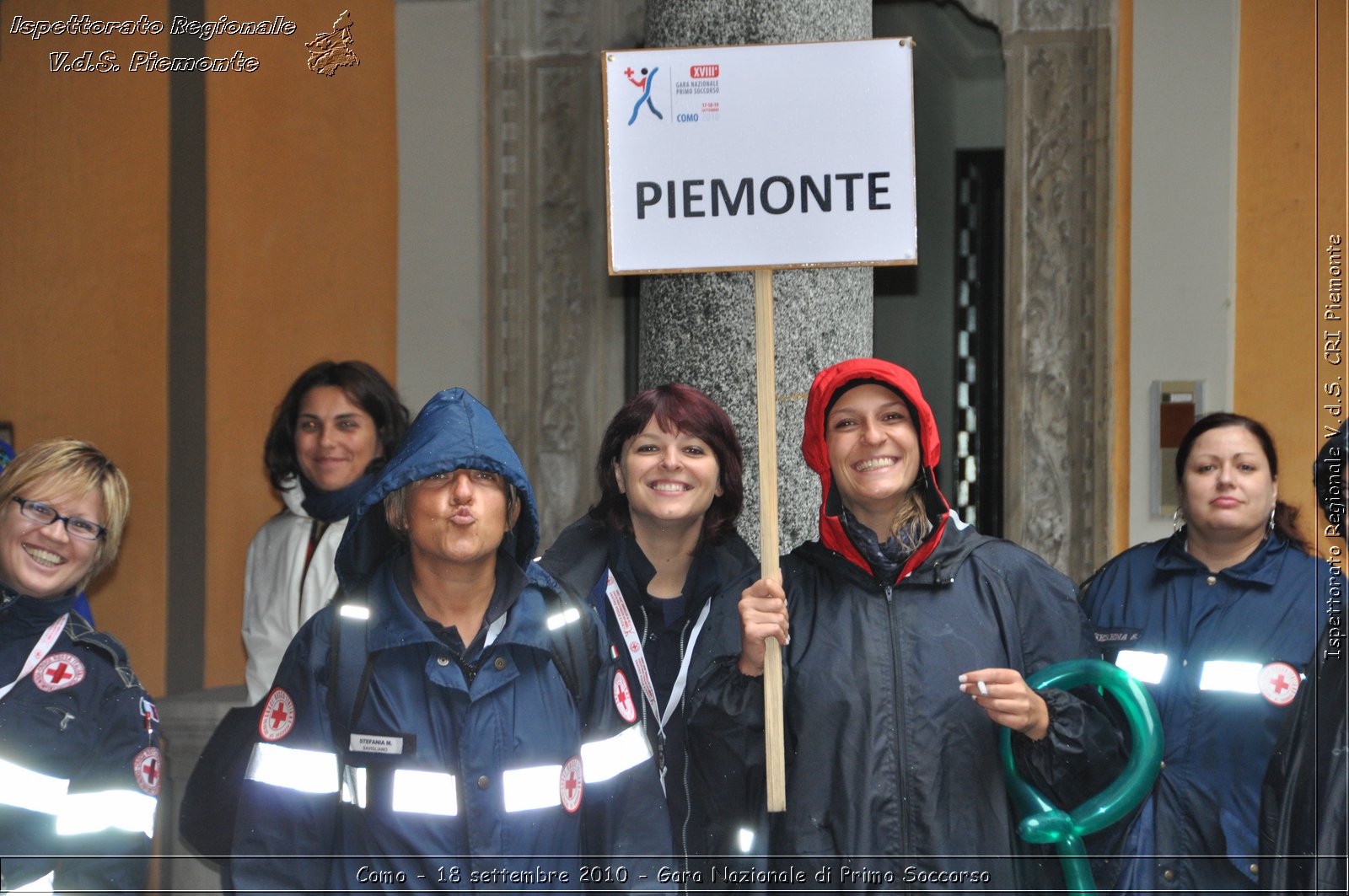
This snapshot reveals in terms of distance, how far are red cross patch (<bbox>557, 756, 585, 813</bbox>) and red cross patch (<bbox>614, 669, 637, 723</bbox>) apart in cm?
13

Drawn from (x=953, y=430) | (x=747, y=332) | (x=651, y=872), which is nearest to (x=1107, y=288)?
(x=953, y=430)

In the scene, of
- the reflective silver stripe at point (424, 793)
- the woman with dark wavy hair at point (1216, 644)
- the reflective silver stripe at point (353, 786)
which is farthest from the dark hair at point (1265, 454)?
the reflective silver stripe at point (353, 786)

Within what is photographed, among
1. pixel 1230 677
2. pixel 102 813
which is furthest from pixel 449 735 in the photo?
pixel 1230 677

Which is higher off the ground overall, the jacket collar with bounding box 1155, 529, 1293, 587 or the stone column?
the stone column

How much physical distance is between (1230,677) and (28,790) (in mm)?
2638

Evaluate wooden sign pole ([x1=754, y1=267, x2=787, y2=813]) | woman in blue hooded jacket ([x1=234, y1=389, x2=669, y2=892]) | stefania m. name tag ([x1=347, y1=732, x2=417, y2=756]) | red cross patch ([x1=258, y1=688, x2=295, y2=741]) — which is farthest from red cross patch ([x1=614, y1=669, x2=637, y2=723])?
red cross patch ([x1=258, y1=688, x2=295, y2=741])

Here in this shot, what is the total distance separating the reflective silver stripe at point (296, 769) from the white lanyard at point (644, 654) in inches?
31.8

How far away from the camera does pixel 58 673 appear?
2.86 meters

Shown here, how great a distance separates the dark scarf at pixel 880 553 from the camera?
274 centimetres

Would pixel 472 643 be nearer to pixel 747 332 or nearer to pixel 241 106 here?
pixel 747 332

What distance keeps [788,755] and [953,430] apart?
3551mm

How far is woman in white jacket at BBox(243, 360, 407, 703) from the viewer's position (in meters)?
4.09

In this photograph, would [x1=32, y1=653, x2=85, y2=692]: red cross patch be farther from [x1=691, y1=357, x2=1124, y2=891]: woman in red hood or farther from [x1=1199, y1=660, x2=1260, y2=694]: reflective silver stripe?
[x1=1199, y1=660, x2=1260, y2=694]: reflective silver stripe

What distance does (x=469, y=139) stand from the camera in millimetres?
6090
